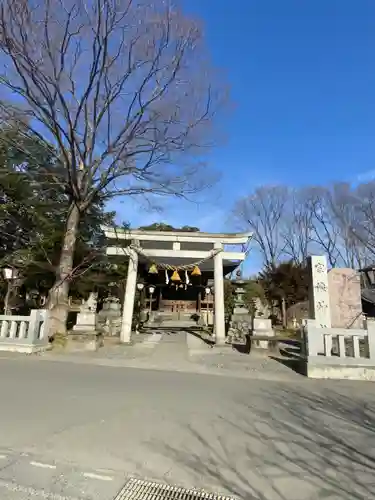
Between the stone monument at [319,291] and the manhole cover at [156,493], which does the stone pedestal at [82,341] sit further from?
the manhole cover at [156,493]

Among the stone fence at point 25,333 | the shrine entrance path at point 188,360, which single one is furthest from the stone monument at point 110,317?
the stone fence at point 25,333

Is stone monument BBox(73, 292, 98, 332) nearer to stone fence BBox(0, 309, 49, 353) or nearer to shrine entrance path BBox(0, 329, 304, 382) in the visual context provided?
shrine entrance path BBox(0, 329, 304, 382)

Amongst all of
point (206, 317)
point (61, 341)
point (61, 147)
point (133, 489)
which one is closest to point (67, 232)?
point (61, 147)

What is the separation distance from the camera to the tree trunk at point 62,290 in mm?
11055

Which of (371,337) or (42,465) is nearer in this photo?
(42,465)

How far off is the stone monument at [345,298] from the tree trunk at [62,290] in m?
9.36

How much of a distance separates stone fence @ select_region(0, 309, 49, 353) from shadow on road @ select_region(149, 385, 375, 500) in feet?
22.3

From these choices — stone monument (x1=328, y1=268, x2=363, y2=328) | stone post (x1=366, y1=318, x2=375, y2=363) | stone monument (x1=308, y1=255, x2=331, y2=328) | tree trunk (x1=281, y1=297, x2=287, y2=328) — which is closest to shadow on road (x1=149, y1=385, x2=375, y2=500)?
stone post (x1=366, y1=318, x2=375, y2=363)

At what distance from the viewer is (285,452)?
3.35 meters

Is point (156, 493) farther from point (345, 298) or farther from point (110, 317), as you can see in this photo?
point (110, 317)

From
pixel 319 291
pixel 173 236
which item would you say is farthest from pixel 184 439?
pixel 173 236

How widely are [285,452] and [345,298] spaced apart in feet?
31.5

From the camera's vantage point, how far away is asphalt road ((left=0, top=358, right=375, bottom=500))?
8.87ft

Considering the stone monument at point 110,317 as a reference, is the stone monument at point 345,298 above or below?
above
